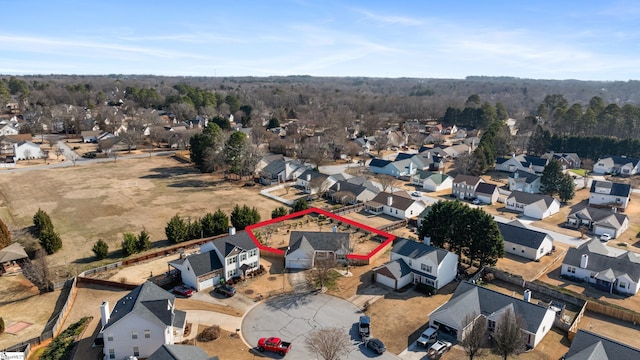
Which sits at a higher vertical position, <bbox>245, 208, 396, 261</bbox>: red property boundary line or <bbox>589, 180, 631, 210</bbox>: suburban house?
<bbox>589, 180, 631, 210</bbox>: suburban house

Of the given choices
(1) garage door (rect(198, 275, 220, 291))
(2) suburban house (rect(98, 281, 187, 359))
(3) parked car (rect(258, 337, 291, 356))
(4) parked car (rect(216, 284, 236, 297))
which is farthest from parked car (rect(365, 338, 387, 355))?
(1) garage door (rect(198, 275, 220, 291))

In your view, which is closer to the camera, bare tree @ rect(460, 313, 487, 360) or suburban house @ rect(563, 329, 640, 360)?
suburban house @ rect(563, 329, 640, 360)

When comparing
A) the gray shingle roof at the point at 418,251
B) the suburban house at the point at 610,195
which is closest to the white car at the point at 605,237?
the suburban house at the point at 610,195

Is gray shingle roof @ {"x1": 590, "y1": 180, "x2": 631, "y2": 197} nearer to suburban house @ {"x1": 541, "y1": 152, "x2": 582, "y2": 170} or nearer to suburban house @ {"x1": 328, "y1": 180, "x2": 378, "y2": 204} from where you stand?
suburban house @ {"x1": 541, "y1": 152, "x2": 582, "y2": 170}

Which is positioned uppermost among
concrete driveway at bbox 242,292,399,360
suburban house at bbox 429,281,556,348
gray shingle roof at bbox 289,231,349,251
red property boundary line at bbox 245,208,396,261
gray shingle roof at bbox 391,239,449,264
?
gray shingle roof at bbox 391,239,449,264

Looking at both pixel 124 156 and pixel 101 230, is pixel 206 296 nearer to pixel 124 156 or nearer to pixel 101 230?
pixel 101 230

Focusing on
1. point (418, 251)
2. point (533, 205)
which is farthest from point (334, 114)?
point (418, 251)

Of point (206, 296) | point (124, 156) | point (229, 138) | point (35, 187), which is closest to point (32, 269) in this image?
point (206, 296)
